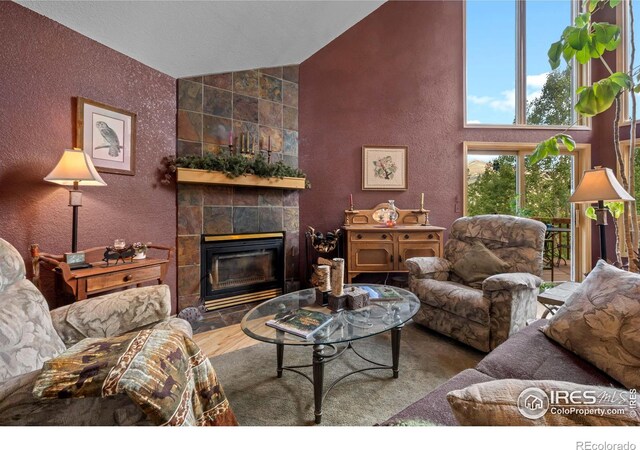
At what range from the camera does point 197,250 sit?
2896 millimetres

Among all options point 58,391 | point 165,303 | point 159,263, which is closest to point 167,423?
point 58,391

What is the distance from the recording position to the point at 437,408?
35.4 inches

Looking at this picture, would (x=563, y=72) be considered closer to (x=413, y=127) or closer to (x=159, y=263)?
(x=413, y=127)

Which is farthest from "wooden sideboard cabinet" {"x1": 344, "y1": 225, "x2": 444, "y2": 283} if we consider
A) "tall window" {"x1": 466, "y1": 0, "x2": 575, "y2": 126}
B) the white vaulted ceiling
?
the white vaulted ceiling

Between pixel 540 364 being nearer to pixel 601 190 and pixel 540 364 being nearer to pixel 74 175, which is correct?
pixel 601 190

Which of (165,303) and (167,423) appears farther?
(165,303)

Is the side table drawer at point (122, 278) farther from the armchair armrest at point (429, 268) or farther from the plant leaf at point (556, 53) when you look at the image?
the plant leaf at point (556, 53)

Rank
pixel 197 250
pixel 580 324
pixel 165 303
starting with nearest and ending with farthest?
pixel 580 324
pixel 165 303
pixel 197 250

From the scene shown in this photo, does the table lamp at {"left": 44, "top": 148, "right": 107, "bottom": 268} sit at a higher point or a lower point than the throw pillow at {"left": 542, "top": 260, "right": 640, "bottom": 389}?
higher

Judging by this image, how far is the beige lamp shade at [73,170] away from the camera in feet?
5.85

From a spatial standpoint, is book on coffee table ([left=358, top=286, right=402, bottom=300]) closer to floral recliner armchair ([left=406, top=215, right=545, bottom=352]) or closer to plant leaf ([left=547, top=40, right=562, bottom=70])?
floral recliner armchair ([left=406, top=215, right=545, bottom=352])

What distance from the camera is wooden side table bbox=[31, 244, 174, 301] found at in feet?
5.85

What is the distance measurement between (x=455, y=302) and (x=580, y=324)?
101 centimetres

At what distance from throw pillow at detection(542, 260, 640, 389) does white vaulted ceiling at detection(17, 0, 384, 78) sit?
3116mm
